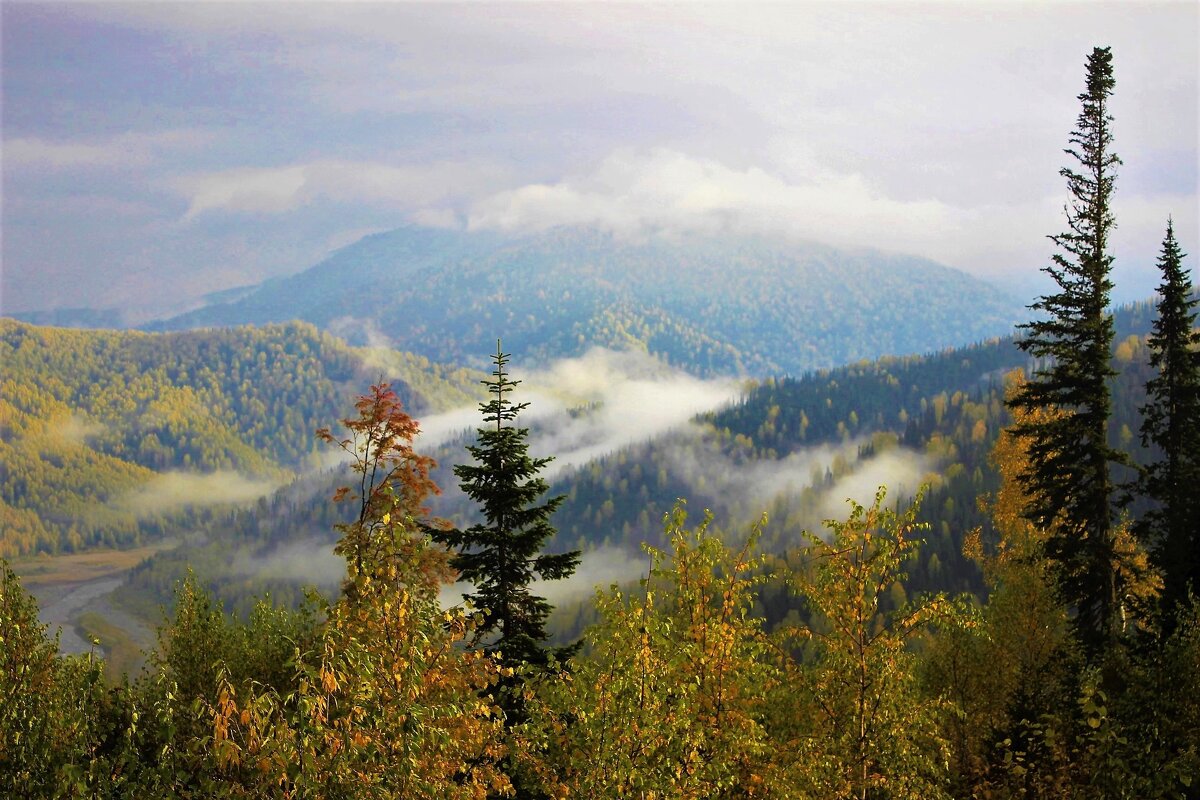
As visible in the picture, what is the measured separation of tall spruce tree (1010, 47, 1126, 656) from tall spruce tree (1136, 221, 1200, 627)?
2033 mm

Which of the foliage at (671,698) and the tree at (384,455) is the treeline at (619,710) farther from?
the tree at (384,455)

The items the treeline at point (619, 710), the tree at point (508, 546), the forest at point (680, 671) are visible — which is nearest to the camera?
the treeline at point (619, 710)

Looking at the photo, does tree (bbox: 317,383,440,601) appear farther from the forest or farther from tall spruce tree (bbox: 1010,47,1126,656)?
tall spruce tree (bbox: 1010,47,1126,656)

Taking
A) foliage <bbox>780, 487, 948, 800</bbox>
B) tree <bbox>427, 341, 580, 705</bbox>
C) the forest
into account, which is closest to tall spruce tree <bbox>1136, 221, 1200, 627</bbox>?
the forest

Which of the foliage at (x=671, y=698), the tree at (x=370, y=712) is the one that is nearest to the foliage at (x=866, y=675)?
the foliage at (x=671, y=698)

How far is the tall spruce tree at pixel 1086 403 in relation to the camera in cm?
3170

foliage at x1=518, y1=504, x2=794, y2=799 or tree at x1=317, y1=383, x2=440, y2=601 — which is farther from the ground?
tree at x1=317, y1=383, x2=440, y2=601

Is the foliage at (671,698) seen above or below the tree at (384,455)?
below

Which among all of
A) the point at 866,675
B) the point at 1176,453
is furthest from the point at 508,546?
the point at 1176,453

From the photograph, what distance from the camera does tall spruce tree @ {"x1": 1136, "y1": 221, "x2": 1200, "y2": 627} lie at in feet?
107

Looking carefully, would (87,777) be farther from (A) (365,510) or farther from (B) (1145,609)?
(B) (1145,609)

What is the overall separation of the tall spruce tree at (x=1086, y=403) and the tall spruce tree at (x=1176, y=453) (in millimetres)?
2033

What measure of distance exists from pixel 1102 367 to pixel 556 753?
882 inches

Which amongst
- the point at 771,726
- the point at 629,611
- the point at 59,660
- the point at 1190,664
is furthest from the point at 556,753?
the point at 59,660
